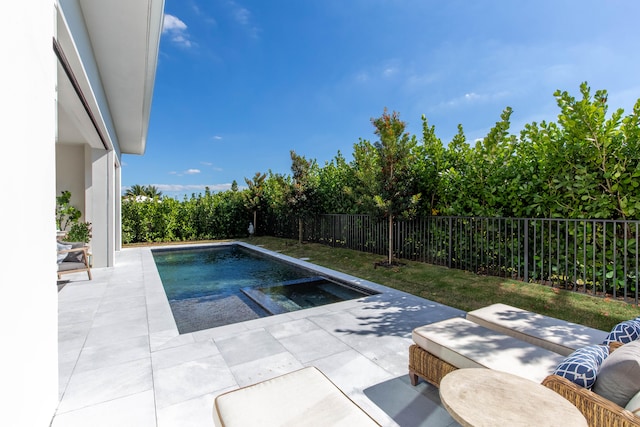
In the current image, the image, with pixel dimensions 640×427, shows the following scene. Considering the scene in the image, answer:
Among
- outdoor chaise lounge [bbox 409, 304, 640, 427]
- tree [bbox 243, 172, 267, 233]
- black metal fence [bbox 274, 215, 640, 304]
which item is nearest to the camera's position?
outdoor chaise lounge [bbox 409, 304, 640, 427]

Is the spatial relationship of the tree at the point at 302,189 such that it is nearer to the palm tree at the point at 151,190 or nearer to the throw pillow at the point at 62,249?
the throw pillow at the point at 62,249

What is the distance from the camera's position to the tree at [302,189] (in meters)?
13.4

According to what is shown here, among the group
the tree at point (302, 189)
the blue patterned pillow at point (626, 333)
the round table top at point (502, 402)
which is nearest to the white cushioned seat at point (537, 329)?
the blue patterned pillow at point (626, 333)

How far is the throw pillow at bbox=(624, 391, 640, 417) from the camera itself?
1485 millimetres

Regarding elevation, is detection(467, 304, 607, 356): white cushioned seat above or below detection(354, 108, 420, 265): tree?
below

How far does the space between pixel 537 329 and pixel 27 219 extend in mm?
4294

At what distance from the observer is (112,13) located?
429cm

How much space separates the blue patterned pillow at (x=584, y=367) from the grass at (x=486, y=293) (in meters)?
3.11

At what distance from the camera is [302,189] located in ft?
44.2

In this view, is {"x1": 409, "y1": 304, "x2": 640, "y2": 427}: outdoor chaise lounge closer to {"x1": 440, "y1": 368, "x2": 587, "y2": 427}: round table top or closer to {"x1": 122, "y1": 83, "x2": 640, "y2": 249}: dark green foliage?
{"x1": 440, "y1": 368, "x2": 587, "y2": 427}: round table top

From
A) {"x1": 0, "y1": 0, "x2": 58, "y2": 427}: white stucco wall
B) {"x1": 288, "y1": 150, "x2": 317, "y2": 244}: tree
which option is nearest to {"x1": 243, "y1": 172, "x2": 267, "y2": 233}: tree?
{"x1": 288, "y1": 150, "x2": 317, "y2": 244}: tree

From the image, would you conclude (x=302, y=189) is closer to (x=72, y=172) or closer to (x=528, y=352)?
(x=72, y=172)

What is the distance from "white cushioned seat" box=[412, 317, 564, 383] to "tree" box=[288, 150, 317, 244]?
10761 mm

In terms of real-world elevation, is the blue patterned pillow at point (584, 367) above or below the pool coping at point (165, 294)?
above
